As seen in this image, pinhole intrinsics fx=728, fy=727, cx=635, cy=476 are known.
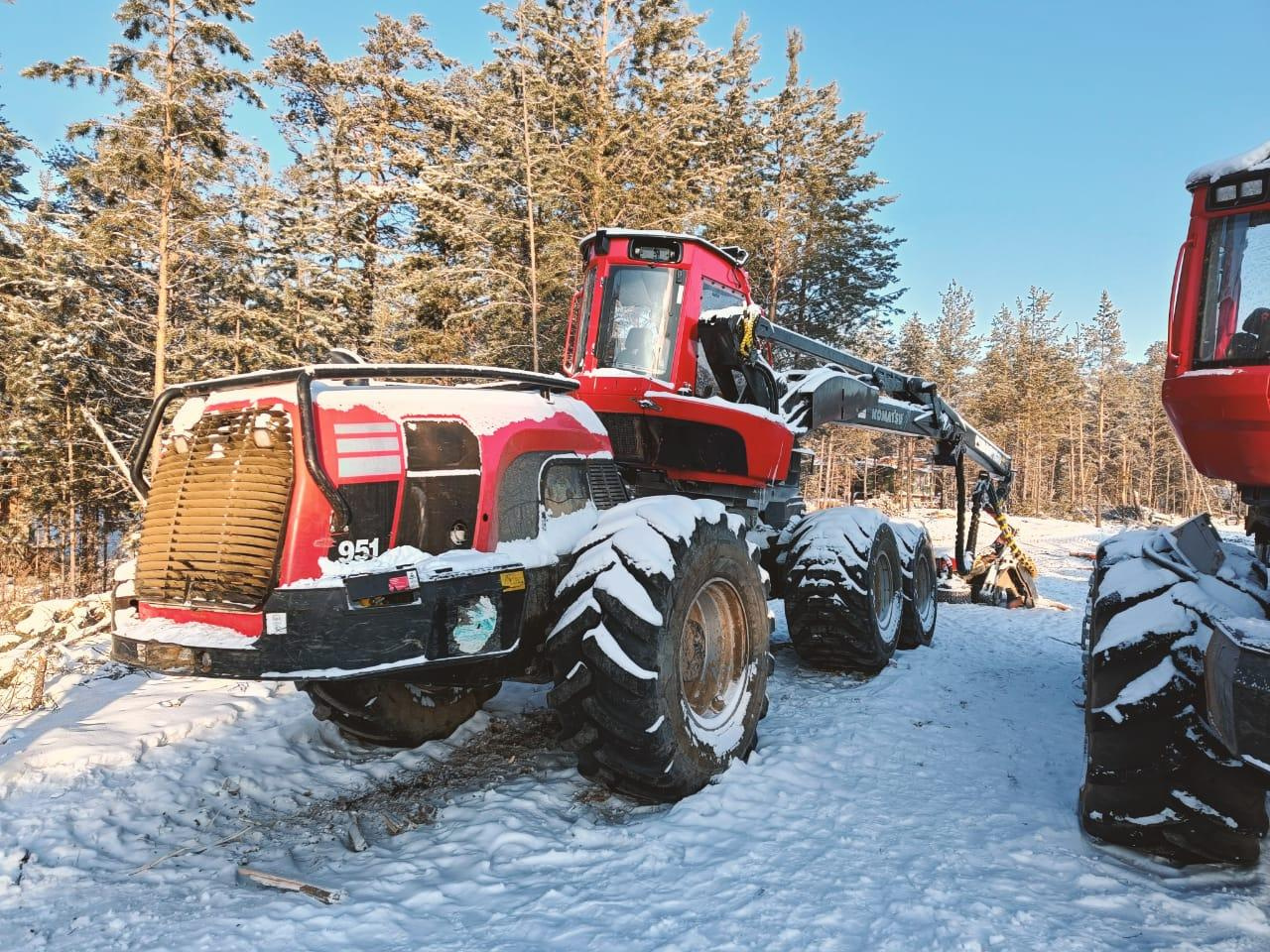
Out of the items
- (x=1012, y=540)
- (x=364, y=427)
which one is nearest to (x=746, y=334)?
(x=364, y=427)

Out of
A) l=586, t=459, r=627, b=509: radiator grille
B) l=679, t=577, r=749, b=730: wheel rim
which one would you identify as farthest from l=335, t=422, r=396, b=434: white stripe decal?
l=679, t=577, r=749, b=730: wheel rim

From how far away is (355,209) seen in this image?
19.8m

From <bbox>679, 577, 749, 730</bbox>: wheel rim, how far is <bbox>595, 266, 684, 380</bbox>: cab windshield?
2.12 m

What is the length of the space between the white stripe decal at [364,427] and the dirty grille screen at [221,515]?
0.23 m

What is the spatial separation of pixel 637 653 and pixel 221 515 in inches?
75.4

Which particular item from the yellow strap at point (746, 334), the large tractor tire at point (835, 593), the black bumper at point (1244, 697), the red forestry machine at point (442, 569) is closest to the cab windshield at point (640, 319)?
the yellow strap at point (746, 334)

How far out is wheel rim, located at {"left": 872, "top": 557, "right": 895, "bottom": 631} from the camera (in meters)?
→ 6.76

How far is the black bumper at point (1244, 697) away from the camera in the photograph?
7.53 feet

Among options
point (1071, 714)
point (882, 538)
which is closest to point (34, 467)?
point (882, 538)

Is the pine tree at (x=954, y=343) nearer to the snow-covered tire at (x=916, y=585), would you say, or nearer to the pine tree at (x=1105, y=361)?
the pine tree at (x=1105, y=361)

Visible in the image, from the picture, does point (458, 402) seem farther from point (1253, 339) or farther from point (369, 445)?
point (1253, 339)

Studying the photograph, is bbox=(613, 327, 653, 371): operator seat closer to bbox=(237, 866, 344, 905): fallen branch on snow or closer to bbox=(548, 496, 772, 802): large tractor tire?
bbox=(548, 496, 772, 802): large tractor tire

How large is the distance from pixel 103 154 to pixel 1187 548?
57.1 feet

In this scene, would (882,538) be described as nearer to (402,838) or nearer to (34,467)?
(402,838)
